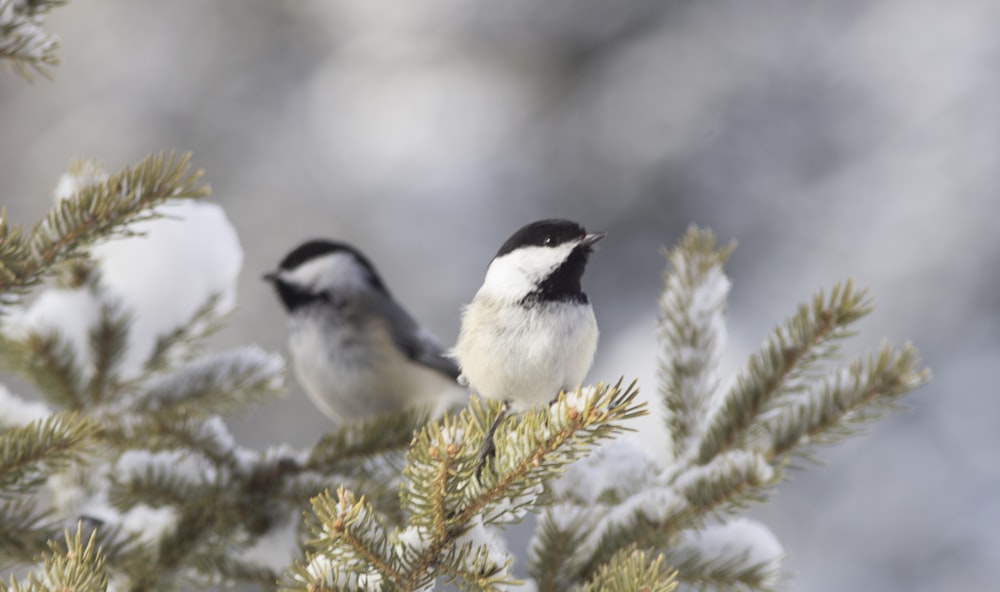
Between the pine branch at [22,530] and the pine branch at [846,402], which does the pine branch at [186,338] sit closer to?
the pine branch at [22,530]

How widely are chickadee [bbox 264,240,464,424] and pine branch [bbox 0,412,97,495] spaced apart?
1.34 metres

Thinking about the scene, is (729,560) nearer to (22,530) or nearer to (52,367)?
(22,530)

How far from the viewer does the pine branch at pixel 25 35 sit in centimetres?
101

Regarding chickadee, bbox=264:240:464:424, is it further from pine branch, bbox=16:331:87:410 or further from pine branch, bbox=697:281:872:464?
pine branch, bbox=697:281:872:464

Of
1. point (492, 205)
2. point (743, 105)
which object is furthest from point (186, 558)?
point (743, 105)

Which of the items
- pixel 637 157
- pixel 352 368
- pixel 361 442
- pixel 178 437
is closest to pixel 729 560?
pixel 361 442

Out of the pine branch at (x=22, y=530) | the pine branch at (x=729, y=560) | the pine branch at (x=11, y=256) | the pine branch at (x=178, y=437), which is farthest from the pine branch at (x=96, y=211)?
the pine branch at (x=729, y=560)

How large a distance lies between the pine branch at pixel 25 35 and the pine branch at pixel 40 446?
413 mm

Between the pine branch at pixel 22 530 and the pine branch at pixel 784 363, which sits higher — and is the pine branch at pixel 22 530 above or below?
below

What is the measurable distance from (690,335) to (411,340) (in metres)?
1.27

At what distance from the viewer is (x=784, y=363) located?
3.90ft

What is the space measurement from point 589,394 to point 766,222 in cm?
342

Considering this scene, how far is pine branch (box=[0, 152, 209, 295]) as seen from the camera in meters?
0.97

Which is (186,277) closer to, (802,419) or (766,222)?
(802,419)
